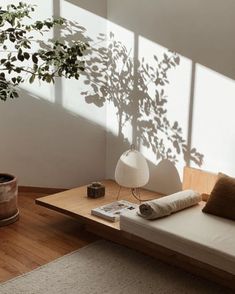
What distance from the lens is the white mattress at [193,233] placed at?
2.57 metres

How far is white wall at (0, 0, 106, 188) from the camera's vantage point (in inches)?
167

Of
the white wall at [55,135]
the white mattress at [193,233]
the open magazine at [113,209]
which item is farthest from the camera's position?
the white wall at [55,135]

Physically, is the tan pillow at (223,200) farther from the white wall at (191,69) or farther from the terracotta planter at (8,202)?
the terracotta planter at (8,202)

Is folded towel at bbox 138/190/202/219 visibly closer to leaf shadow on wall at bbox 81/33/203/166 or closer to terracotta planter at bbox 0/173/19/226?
leaf shadow on wall at bbox 81/33/203/166

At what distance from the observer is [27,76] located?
4.18 meters

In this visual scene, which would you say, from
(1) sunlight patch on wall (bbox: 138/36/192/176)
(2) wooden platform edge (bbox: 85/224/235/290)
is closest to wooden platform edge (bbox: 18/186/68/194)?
(2) wooden platform edge (bbox: 85/224/235/290)

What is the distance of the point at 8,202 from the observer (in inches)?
142

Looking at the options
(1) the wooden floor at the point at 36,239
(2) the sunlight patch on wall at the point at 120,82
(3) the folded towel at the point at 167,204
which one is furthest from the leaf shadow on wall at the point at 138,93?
(1) the wooden floor at the point at 36,239

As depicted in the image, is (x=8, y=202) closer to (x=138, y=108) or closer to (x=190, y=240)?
(x=138, y=108)

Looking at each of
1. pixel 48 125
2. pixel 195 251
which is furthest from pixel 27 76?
pixel 195 251

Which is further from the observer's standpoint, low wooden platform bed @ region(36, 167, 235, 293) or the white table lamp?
the white table lamp

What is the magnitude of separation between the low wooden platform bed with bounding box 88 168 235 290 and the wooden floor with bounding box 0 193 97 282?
1.25 feet

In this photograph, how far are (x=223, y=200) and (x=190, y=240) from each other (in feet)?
1.57

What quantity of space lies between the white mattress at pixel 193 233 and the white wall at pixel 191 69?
0.61 meters
